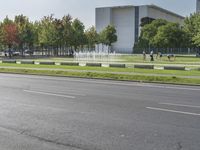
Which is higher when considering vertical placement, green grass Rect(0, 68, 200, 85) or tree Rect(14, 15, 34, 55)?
tree Rect(14, 15, 34, 55)

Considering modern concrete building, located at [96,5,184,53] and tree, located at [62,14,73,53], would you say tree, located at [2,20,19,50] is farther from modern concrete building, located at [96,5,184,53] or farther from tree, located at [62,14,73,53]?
modern concrete building, located at [96,5,184,53]

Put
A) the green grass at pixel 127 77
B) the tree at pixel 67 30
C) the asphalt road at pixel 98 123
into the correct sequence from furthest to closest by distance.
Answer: the tree at pixel 67 30 → the green grass at pixel 127 77 → the asphalt road at pixel 98 123

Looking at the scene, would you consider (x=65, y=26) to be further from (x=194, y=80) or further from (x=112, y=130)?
(x=112, y=130)

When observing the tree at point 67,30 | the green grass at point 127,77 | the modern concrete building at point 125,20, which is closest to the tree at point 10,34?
the tree at point 67,30

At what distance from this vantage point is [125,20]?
155125 mm

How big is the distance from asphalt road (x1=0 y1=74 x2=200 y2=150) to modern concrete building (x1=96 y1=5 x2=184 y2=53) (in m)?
140

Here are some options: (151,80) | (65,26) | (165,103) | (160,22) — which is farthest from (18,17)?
(165,103)

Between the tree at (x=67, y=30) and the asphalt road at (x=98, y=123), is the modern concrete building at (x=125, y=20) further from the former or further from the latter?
the asphalt road at (x=98, y=123)

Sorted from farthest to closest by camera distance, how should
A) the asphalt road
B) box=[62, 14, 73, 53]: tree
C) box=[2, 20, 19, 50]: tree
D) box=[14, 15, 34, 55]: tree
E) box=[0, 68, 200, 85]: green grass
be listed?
box=[62, 14, 73, 53]: tree
box=[14, 15, 34, 55]: tree
box=[2, 20, 19, 50]: tree
box=[0, 68, 200, 85]: green grass
the asphalt road

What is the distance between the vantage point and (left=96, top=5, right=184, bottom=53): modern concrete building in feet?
500

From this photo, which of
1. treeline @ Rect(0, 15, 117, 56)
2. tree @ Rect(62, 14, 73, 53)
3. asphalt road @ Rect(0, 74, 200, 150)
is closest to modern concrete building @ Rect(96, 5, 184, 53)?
treeline @ Rect(0, 15, 117, 56)

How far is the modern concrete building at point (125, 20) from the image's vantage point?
152 meters

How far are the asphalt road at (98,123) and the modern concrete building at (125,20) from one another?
13952 cm

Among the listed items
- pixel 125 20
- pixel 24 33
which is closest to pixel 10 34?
pixel 24 33
